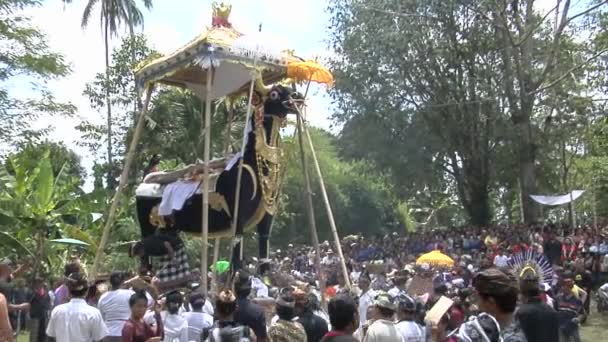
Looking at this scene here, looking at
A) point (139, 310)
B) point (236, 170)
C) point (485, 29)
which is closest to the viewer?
point (139, 310)

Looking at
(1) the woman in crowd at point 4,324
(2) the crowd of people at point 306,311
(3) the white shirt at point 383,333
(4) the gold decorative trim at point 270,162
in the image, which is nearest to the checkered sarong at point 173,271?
(2) the crowd of people at point 306,311

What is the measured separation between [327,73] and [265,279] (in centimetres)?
295

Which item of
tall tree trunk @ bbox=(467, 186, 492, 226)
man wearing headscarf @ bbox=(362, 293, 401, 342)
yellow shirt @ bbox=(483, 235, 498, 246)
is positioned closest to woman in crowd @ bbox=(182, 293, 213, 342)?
man wearing headscarf @ bbox=(362, 293, 401, 342)

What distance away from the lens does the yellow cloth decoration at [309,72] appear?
1139cm

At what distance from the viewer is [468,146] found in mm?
30562

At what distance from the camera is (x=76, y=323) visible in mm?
7043

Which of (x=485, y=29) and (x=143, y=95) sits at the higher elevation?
(x=485, y=29)

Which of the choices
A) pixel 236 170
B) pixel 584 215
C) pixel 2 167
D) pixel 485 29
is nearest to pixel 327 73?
pixel 236 170

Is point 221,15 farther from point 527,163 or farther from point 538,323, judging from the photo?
point 527,163

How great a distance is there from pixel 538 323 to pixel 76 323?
372cm

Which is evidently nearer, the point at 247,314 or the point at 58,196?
the point at 247,314

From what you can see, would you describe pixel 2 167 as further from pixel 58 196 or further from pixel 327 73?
pixel 327 73

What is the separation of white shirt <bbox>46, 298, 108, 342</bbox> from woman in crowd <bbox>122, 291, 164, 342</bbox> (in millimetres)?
269

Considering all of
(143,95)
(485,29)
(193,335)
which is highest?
(485,29)
